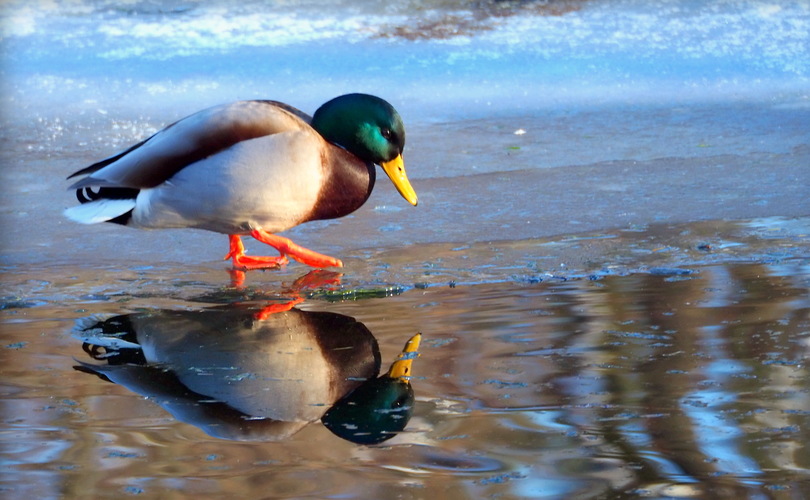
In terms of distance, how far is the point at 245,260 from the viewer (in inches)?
147

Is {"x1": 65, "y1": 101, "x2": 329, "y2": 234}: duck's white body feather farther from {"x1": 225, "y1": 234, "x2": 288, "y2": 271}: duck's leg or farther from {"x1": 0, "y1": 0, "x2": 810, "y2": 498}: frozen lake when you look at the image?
{"x1": 0, "y1": 0, "x2": 810, "y2": 498}: frozen lake

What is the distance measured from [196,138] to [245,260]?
1.42ft

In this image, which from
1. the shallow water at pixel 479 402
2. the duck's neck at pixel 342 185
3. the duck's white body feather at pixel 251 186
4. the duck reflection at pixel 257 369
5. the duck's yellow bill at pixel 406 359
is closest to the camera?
the shallow water at pixel 479 402

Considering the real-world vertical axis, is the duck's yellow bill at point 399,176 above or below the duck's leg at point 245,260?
above

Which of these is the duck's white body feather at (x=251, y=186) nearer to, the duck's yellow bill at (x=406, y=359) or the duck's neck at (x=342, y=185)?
the duck's neck at (x=342, y=185)

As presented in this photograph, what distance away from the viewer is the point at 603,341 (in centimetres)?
258

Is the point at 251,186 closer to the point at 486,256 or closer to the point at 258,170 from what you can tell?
the point at 258,170

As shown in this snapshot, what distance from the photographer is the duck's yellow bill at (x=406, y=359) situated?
7.85ft

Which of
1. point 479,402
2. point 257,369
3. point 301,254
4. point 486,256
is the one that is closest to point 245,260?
point 301,254

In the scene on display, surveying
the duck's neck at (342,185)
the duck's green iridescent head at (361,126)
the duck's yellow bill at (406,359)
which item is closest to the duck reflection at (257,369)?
the duck's yellow bill at (406,359)

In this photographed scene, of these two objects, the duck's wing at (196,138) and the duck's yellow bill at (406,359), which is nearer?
the duck's yellow bill at (406,359)

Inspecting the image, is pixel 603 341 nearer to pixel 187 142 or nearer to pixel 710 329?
pixel 710 329

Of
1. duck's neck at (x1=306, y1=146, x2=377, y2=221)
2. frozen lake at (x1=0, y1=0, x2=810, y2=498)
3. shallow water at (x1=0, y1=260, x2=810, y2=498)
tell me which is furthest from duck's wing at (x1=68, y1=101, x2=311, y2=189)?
shallow water at (x1=0, y1=260, x2=810, y2=498)

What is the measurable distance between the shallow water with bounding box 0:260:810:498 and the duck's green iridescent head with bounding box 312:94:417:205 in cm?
65
